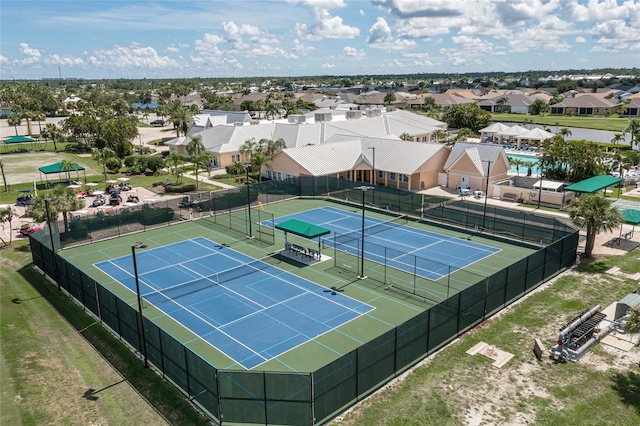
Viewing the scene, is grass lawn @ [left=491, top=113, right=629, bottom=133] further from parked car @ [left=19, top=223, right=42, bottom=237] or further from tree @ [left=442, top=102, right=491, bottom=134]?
parked car @ [left=19, top=223, right=42, bottom=237]

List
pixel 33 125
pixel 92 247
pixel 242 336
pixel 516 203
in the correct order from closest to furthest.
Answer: pixel 242 336
pixel 92 247
pixel 516 203
pixel 33 125

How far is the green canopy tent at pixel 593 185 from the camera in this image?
45.7 metres

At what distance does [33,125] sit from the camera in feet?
438

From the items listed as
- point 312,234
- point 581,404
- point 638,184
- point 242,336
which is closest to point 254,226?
point 312,234

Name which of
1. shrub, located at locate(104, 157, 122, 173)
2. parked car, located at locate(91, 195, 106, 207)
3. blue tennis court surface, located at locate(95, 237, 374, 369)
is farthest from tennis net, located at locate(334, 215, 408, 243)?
shrub, located at locate(104, 157, 122, 173)

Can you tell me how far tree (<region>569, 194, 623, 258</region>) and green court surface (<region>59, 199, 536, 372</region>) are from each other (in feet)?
14.1

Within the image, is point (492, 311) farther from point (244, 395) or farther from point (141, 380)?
point (141, 380)

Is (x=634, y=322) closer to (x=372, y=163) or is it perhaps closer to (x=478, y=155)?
(x=478, y=155)

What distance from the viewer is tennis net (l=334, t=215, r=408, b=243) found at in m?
39.6

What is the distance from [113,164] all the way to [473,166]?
160 ft

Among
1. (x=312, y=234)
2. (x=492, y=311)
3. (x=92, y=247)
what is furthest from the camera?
(x=92, y=247)

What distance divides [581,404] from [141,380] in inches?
711

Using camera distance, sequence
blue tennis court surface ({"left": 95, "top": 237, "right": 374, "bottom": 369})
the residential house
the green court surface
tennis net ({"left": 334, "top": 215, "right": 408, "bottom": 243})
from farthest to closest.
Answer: the residential house < tennis net ({"left": 334, "top": 215, "right": 408, "bottom": 243}) < blue tennis court surface ({"left": 95, "top": 237, "right": 374, "bottom": 369}) < the green court surface

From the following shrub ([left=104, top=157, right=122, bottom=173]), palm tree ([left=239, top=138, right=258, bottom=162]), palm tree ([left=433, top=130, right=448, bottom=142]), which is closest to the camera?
palm tree ([left=239, top=138, right=258, bottom=162])
